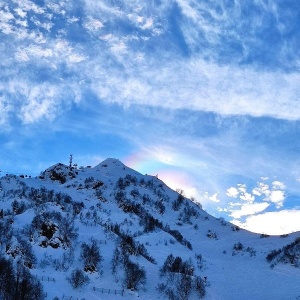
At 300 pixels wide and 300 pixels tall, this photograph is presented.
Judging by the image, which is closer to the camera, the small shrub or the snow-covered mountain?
the small shrub

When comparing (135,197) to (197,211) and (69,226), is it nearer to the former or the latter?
(197,211)

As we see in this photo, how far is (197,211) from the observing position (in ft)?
444

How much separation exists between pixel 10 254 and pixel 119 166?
395 ft

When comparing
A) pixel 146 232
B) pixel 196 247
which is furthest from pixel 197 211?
pixel 146 232

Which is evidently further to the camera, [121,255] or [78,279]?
[121,255]

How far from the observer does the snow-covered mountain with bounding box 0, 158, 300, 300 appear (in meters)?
46.7

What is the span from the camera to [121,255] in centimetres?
5650

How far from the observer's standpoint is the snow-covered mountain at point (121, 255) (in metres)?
46.7

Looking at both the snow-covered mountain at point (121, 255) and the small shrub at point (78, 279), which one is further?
the snow-covered mountain at point (121, 255)

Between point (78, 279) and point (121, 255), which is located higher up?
point (121, 255)

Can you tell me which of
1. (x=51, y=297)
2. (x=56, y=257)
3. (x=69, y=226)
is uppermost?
(x=69, y=226)

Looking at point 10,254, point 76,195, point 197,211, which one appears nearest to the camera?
point 10,254

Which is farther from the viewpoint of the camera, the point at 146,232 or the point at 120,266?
the point at 146,232

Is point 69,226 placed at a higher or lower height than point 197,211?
lower
